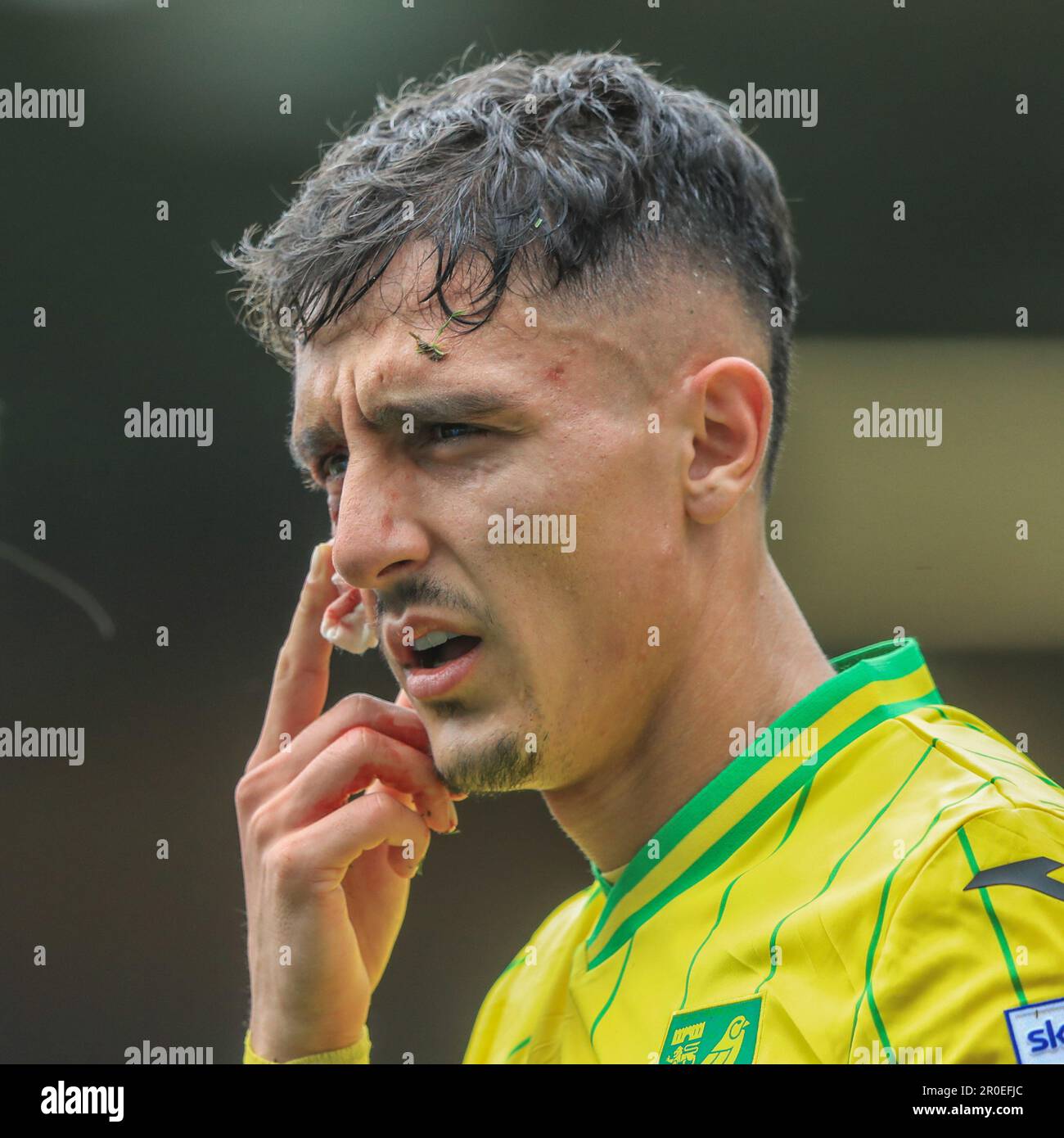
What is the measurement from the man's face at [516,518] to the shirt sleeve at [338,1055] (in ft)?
1.71

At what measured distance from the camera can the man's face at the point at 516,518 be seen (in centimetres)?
133

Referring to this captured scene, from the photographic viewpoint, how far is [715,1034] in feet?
3.93

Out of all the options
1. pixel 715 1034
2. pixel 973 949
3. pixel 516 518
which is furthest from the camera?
pixel 516 518

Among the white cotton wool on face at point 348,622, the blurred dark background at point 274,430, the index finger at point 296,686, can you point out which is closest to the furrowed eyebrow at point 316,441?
the white cotton wool on face at point 348,622

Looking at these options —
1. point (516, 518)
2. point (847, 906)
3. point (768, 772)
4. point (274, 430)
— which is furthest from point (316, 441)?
point (274, 430)

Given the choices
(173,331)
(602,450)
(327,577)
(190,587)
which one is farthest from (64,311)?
(602,450)

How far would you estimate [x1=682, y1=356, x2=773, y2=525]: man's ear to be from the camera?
4.53ft

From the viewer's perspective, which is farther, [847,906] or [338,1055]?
[338,1055]

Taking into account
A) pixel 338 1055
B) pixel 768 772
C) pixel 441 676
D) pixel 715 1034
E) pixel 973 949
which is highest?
pixel 441 676

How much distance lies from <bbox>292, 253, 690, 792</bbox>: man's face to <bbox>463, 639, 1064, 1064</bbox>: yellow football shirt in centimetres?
18

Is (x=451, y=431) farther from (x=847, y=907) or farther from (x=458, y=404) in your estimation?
(x=847, y=907)

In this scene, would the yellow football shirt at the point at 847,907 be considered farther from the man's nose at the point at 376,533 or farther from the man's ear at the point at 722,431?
the man's nose at the point at 376,533

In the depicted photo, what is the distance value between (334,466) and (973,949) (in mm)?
888

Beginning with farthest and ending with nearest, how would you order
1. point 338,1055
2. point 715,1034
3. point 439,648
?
point 338,1055, point 439,648, point 715,1034
